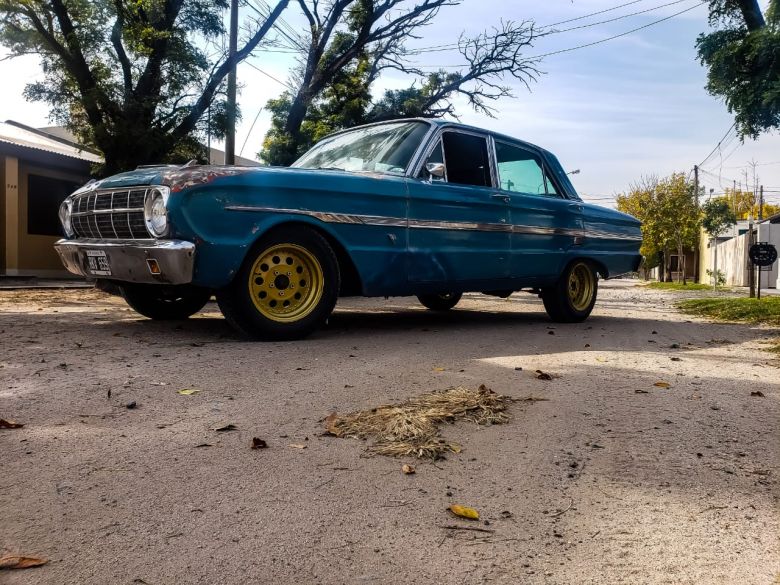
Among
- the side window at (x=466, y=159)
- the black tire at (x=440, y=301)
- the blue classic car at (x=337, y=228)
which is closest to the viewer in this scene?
the blue classic car at (x=337, y=228)

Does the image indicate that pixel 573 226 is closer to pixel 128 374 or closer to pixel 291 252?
pixel 291 252

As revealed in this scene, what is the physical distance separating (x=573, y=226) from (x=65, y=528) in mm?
6495

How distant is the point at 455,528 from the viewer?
2061 mm

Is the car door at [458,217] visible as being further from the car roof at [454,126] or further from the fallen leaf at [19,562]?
the fallen leaf at [19,562]

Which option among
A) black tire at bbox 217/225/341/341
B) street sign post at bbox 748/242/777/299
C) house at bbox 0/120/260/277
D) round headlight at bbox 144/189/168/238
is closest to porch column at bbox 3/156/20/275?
house at bbox 0/120/260/277

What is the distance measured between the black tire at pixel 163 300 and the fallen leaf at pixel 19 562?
4.31 m

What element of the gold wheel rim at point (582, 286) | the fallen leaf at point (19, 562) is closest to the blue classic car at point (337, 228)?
the gold wheel rim at point (582, 286)

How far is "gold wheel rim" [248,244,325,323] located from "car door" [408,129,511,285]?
980mm

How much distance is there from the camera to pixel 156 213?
15.8ft

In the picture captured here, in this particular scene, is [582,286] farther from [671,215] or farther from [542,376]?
[671,215]

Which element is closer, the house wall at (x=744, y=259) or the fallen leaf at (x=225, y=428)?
the fallen leaf at (x=225, y=428)

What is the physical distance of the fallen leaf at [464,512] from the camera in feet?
7.01

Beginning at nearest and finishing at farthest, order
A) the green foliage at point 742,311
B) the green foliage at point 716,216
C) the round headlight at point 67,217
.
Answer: the round headlight at point 67,217, the green foliage at point 742,311, the green foliage at point 716,216

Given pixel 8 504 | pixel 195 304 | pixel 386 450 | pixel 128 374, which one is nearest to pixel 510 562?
pixel 386 450
